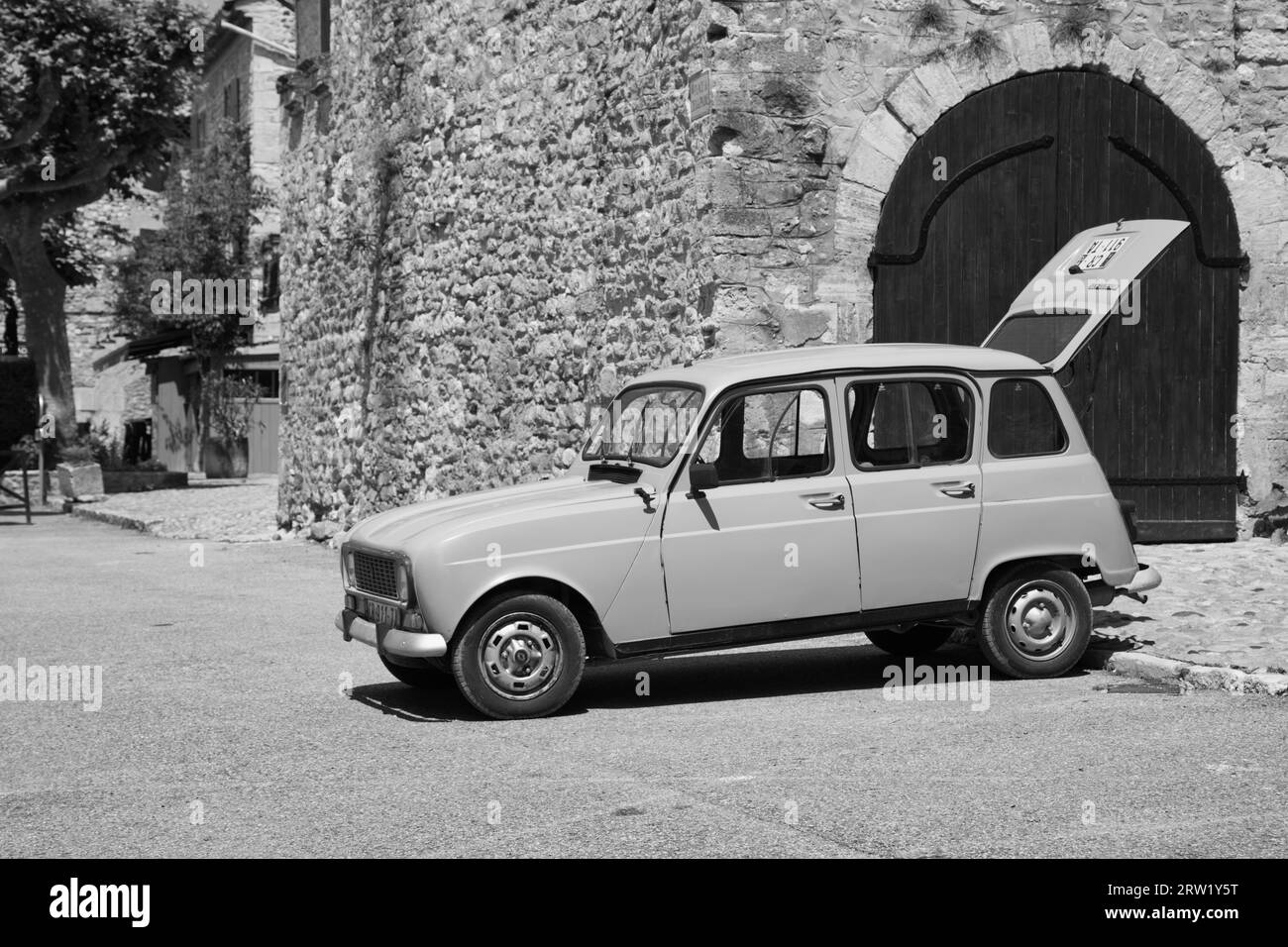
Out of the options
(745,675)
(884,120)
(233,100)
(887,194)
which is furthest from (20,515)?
(233,100)

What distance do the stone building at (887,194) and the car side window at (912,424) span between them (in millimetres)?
3627

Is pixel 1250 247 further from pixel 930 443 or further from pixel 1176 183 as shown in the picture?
pixel 930 443

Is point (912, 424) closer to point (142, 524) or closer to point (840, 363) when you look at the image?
point (840, 363)

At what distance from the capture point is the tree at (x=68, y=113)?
1075 inches

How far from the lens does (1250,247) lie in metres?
13.1

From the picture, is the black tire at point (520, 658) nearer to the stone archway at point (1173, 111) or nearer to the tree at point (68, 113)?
the stone archway at point (1173, 111)

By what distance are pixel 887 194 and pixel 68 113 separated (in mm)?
20601

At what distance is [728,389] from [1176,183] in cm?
662

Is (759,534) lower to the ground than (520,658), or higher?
higher

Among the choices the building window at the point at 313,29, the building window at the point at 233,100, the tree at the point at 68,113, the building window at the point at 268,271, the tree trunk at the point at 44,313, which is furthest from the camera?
the building window at the point at 233,100

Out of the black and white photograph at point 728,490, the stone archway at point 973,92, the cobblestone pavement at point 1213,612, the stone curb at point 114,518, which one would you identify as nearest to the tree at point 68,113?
the stone curb at point 114,518

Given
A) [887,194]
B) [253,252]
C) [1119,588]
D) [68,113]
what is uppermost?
[68,113]

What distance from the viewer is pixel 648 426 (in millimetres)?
8391
